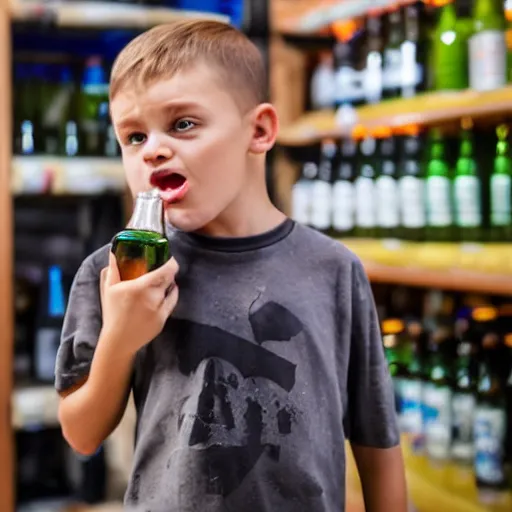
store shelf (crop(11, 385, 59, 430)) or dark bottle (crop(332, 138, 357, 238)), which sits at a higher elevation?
dark bottle (crop(332, 138, 357, 238))

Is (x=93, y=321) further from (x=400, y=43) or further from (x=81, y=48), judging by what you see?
(x=400, y=43)

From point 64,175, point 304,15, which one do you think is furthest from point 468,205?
point 64,175

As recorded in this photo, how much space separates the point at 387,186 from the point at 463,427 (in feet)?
2.22

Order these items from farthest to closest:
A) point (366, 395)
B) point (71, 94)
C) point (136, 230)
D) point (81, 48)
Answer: point (71, 94) < point (81, 48) < point (366, 395) < point (136, 230)

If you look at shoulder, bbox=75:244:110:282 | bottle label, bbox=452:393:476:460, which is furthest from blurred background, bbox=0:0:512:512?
shoulder, bbox=75:244:110:282

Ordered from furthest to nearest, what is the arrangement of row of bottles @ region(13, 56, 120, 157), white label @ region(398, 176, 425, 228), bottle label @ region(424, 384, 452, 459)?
row of bottles @ region(13, 56, 120, 157)
white label @ region(398, 176, 425, 228)
bottle label @ region(424, 384, 452, 459)

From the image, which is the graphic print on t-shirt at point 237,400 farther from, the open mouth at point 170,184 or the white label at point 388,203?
the white label at point 388,203

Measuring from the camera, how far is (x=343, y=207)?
2.22m

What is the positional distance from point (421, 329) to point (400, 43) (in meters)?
0.81

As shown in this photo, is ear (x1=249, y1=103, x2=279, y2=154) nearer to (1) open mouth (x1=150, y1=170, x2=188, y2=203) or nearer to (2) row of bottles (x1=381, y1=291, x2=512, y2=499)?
(1) open mouth (x1=150, y1=170, x2=188, y2=203)

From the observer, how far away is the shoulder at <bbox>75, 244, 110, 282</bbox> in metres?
0.80

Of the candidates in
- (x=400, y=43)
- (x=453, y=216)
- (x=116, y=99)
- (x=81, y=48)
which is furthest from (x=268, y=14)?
(x=116, y=99)

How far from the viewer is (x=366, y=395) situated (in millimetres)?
874

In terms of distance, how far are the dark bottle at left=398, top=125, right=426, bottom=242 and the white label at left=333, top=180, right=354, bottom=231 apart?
17 cm
